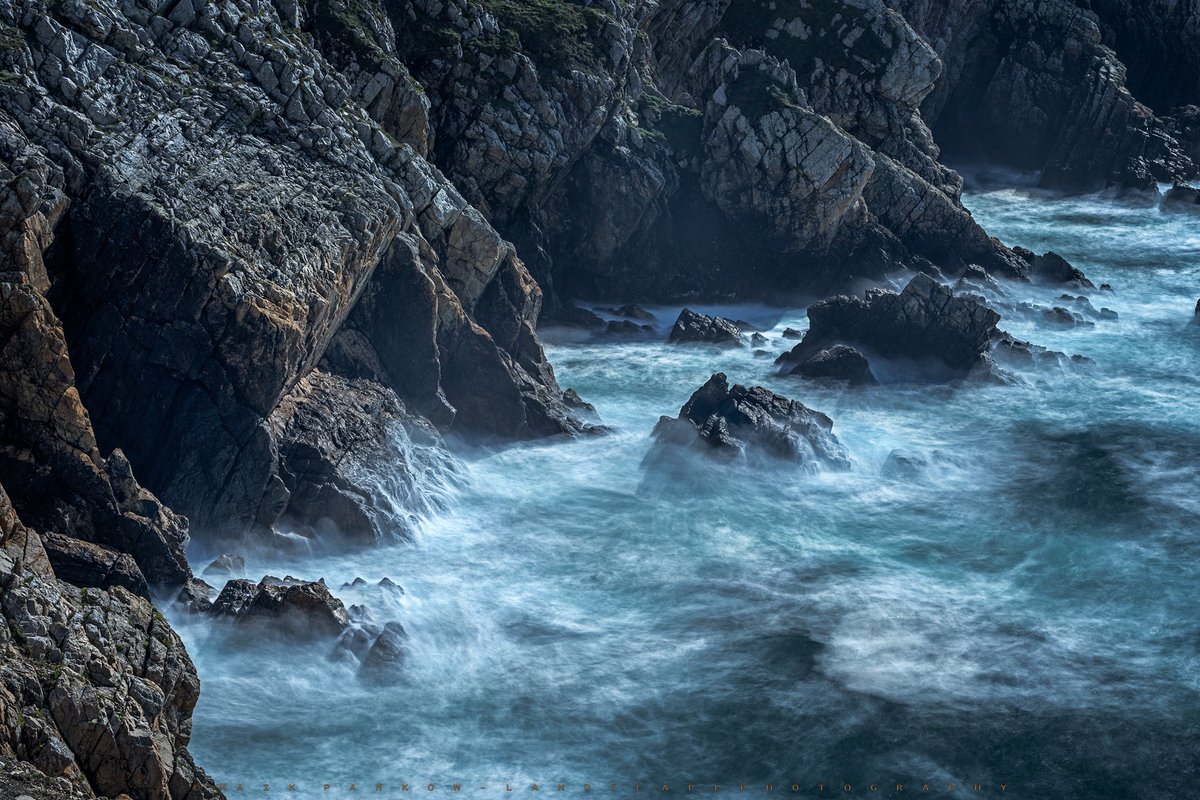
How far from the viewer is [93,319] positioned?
32000 millimetres

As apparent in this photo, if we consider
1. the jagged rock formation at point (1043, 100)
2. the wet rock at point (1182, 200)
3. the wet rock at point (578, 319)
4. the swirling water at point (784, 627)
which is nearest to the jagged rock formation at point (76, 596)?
the swirling water at point (784, 627)

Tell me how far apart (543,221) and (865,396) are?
1443 cm

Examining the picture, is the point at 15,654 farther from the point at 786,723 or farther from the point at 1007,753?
the point at 1007,753

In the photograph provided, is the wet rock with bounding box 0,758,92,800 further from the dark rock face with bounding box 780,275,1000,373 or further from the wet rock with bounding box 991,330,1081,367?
the wet rock with bounding box 991,330,1081,367

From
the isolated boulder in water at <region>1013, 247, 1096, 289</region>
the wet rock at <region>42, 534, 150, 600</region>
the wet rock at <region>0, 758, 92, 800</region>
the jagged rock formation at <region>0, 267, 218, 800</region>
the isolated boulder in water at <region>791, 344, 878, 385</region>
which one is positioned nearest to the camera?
the wet rock at <region>0, 758, 92, 800</region>

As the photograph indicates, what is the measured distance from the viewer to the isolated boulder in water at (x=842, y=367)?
51438mm

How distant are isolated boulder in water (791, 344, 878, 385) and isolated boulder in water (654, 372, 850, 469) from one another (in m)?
6.81

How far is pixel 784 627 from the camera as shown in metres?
32.7

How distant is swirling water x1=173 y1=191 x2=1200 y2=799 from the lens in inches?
1086

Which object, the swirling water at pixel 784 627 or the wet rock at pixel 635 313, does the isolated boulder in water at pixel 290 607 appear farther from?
the wet rock at pixel 635 313

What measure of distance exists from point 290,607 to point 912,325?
30.3m

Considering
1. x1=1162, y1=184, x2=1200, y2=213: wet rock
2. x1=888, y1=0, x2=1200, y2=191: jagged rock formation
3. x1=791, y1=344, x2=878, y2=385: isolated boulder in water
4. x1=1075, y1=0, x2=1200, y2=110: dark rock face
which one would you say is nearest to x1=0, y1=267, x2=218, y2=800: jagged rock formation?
x1=791, y1=344, x2=878, y2=385: isolated boulder in water

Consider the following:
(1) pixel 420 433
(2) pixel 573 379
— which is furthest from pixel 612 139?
(1) pixel 420 433

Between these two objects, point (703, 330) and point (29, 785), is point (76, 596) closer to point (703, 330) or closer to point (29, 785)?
point (29, 785)
